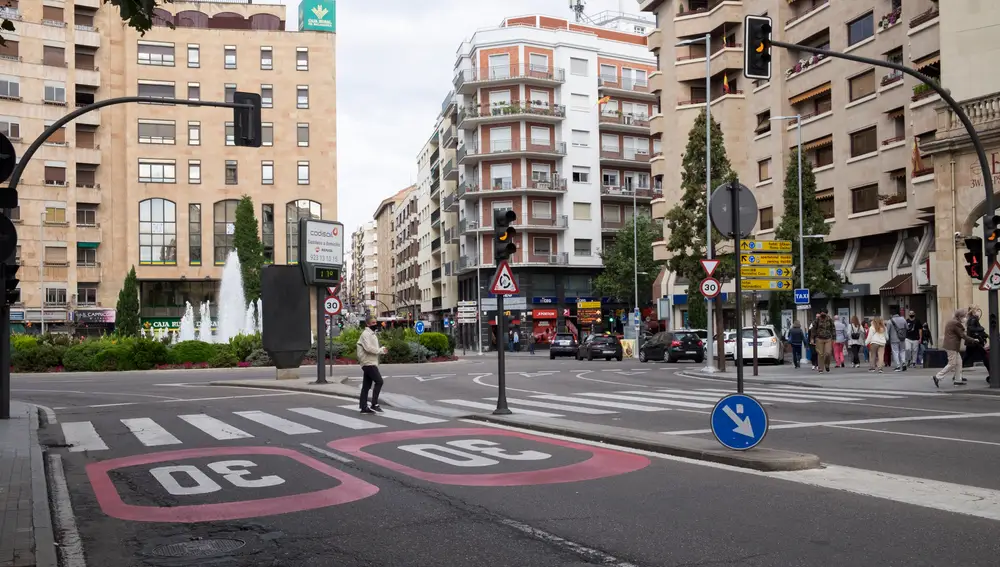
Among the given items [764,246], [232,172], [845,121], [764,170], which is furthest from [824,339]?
[232,172]

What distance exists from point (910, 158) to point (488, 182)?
39.4 m

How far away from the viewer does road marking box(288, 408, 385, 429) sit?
14.0 m

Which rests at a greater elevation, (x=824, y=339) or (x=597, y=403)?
(x=824, y=339)

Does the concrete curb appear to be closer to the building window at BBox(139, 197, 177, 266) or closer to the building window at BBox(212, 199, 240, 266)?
the building window at BBox(212, 199, 240, 266)

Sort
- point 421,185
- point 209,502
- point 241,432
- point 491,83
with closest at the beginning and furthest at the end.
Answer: point 209,502 → point 241,432 → point 491,83 → point 421,185

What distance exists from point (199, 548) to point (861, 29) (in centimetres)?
4318

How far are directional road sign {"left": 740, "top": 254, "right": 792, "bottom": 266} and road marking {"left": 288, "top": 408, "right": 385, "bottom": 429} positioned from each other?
53.5 ft

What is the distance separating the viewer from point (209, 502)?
312 inches

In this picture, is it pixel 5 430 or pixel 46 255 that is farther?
pixel 46 255

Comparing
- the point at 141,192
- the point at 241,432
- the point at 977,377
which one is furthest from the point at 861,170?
the point at 141,192

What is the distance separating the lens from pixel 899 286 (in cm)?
3947

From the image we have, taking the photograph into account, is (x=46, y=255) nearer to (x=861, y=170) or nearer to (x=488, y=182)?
(x=488, y=182)

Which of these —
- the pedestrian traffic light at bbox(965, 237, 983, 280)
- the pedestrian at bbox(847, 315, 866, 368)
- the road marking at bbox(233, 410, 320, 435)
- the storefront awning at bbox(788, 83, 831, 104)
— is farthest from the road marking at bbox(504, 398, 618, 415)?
the storefront awning at bbox(788, 83, 831, 104)

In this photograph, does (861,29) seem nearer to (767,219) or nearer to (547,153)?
(767,219)
